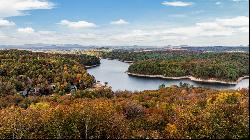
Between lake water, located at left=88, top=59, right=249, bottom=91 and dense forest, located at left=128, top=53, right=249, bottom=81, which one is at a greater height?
dense forest, located at left=128, top=53, right=249, bottom=81

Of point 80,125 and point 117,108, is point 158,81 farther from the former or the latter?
point 80,125

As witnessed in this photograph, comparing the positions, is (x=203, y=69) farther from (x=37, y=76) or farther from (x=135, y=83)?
(x=37, y=76)

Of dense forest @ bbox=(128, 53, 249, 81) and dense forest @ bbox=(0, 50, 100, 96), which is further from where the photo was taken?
dense forest @ bbox=(128, 53, 249, 81)

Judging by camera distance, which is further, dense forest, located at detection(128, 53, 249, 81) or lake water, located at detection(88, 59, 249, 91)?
dense forest, located at detection(128, 53, 249, 81)

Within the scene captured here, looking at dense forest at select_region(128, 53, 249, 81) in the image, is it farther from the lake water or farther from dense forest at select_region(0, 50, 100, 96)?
dense forest at select_region(0, 50, 100, 96)

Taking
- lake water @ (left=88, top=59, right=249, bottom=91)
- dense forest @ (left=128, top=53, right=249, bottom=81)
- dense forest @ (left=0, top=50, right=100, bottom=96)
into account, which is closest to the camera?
dense forest @ (left=0, top=50, right=100, bottom=96)

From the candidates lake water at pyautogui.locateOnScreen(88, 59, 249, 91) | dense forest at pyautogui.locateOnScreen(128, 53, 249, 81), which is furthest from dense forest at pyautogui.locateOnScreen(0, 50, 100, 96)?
dense forest at pyautogui.locateOnScreen(128, 53, 249, 81)

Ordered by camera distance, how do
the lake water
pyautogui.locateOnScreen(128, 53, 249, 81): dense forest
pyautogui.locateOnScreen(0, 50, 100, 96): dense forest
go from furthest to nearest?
pyautogui.locateOnScreen(128, 53, 249, 81): dense forest, the lake water, pyautogui.locateOnScreen(0, 50, 100, 96): dense forest

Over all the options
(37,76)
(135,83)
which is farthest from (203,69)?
(37,76)
